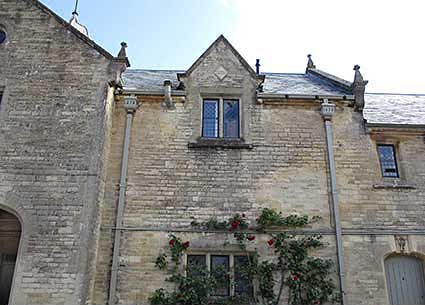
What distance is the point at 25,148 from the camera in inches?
412

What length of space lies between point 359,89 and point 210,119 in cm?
463

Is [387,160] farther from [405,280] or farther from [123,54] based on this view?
[123,54]

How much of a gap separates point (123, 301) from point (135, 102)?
5.52m

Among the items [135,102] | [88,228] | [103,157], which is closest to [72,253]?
[88,228]

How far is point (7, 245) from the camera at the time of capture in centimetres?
1100

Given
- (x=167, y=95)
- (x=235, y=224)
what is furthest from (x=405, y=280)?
(x=167, y=95)

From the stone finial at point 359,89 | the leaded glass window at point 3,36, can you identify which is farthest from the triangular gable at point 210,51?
the leaded glass window at point 3,36

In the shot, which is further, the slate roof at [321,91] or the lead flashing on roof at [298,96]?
the slate roof at [321,91]

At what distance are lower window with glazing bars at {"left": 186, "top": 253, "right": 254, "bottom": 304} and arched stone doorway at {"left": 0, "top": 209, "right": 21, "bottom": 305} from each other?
479 cm

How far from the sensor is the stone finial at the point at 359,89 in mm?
12151

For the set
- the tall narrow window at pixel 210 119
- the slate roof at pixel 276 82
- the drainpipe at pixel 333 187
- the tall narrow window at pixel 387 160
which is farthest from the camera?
the slate roof at pixel 276 82

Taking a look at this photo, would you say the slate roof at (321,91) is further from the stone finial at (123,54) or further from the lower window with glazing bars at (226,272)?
the lower window with glazing bars at (226,272)

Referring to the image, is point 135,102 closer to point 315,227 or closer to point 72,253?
point 72,253

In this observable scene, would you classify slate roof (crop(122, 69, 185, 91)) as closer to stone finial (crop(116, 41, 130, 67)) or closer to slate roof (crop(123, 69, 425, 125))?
slate roof (crop(123, 69, 425, 125))
